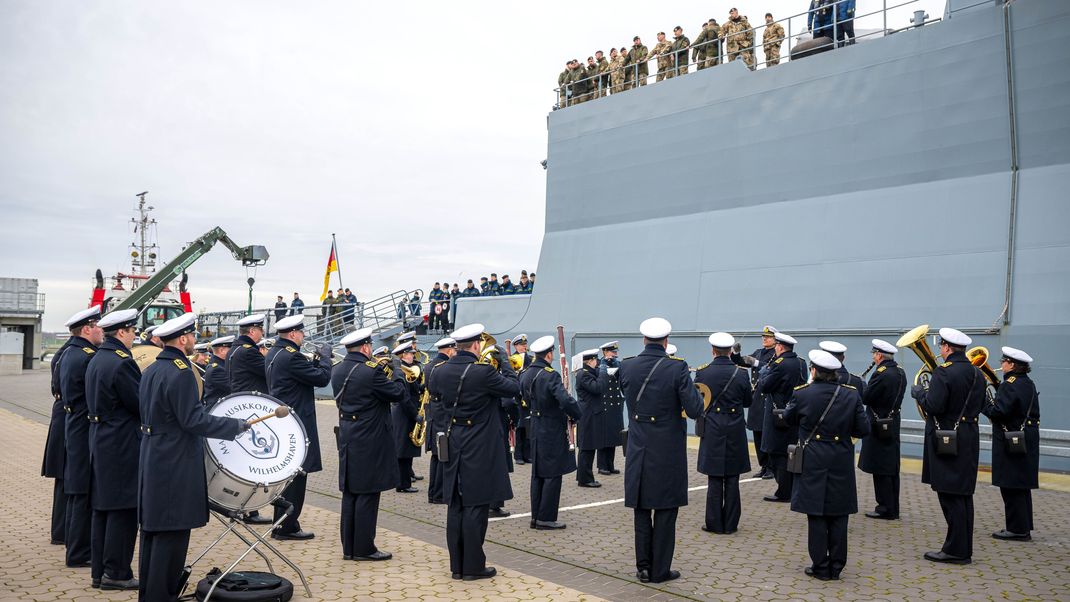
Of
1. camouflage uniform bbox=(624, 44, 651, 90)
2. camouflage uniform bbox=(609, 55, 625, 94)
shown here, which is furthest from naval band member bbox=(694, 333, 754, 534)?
camouflage uniform bbox=(609, 55, 625, 94)

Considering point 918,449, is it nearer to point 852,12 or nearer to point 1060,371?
point 1060,371

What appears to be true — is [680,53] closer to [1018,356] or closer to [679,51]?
[679,51]

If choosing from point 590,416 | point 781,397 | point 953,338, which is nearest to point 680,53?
point 590,416

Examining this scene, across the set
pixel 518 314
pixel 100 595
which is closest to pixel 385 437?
pixel 100 595

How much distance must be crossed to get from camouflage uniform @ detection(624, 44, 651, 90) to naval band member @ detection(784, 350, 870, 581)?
36.8 ft

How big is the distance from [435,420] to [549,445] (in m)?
1.78

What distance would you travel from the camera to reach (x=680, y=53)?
614 inches

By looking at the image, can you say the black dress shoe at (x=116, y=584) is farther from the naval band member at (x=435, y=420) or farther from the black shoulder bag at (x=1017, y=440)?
the black shoulder bag at (x=1017, y=440)

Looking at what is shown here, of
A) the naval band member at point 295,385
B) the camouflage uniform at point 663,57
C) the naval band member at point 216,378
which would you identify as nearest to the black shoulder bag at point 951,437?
the naval band member at point 295,385

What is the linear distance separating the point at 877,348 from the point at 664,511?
11.3 feet

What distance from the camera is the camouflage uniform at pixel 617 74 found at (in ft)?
54.8

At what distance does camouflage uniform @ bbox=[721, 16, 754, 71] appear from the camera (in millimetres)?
14617

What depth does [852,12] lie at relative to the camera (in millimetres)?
13727

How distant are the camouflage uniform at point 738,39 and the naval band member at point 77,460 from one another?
1210 centimetres
